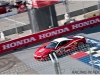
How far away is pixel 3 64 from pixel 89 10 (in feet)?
61.0

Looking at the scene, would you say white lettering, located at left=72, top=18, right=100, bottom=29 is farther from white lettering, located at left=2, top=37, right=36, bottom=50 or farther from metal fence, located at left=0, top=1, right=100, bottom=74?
metal fence, located at left=0, top=1, right=100, bottom=74

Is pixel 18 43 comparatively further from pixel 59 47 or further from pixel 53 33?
pixel 59 47

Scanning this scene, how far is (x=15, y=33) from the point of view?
32062 millimetres

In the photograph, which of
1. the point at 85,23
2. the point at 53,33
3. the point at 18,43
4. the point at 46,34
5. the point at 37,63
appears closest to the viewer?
the point at 37,63

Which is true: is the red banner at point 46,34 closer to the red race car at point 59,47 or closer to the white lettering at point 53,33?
the white lettering at point 53,33

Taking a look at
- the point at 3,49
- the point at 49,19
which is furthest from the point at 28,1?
the point at 3,49

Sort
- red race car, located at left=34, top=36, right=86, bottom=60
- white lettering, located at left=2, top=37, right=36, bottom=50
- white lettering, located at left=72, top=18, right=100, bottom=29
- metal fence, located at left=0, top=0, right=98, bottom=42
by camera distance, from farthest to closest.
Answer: metal fence, located at left=0, top=0, right=98, bottom=42
white lettering, located at left=72, top=18, right=100, bottom=29
white lettering, located at left=2, top=37, right=36, bottom=50
red race car, located at left=34, top=36, right=86, bottom=60

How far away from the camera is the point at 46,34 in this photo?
26125 millimetres

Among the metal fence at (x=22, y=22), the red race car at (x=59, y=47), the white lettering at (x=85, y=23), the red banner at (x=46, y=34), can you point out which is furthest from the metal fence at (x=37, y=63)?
the white lettering at (x=85, y=23)

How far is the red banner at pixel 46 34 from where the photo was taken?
967 inches

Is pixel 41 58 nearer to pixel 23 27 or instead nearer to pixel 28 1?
pixel 28 1

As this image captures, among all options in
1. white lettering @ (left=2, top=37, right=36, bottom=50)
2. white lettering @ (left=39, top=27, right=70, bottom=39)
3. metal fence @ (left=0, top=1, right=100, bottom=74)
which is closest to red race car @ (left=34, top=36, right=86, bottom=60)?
metal fence @ (left=0, top=1, right=100, bottom=74)

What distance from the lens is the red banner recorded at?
80.6ft

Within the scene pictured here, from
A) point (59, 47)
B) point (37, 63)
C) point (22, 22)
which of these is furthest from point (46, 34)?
point (22, 22)
